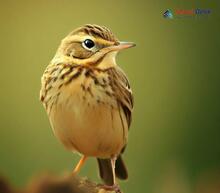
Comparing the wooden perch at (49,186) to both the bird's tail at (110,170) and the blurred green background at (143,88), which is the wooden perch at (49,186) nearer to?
the bird's tail at (110,170)

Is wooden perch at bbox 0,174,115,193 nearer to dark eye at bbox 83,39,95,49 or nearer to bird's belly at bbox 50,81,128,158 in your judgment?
bird's belly at bbox 50,81,128,158

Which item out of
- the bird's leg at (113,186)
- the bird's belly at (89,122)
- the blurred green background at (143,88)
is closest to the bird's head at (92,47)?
the bird's belly at (89,122)

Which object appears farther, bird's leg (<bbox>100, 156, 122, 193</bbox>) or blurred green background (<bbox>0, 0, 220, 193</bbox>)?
blurred green background (<bbox>0, 0, 220, 193</bbox>)

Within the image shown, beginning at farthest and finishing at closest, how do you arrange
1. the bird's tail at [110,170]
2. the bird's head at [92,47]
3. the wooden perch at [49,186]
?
the bird's tail at [110,170] < the bird's head at [92,47] < the wooden perch at [49,186]

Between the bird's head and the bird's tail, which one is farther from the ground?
the bird's head

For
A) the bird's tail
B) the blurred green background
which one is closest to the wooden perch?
the bird's tail

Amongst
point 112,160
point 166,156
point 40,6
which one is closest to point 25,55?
point 40,6

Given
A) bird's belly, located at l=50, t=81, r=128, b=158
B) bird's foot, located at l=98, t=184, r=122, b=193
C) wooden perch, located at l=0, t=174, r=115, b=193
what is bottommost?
bird's foot, located at l=98, t=184, r=122, b=193
